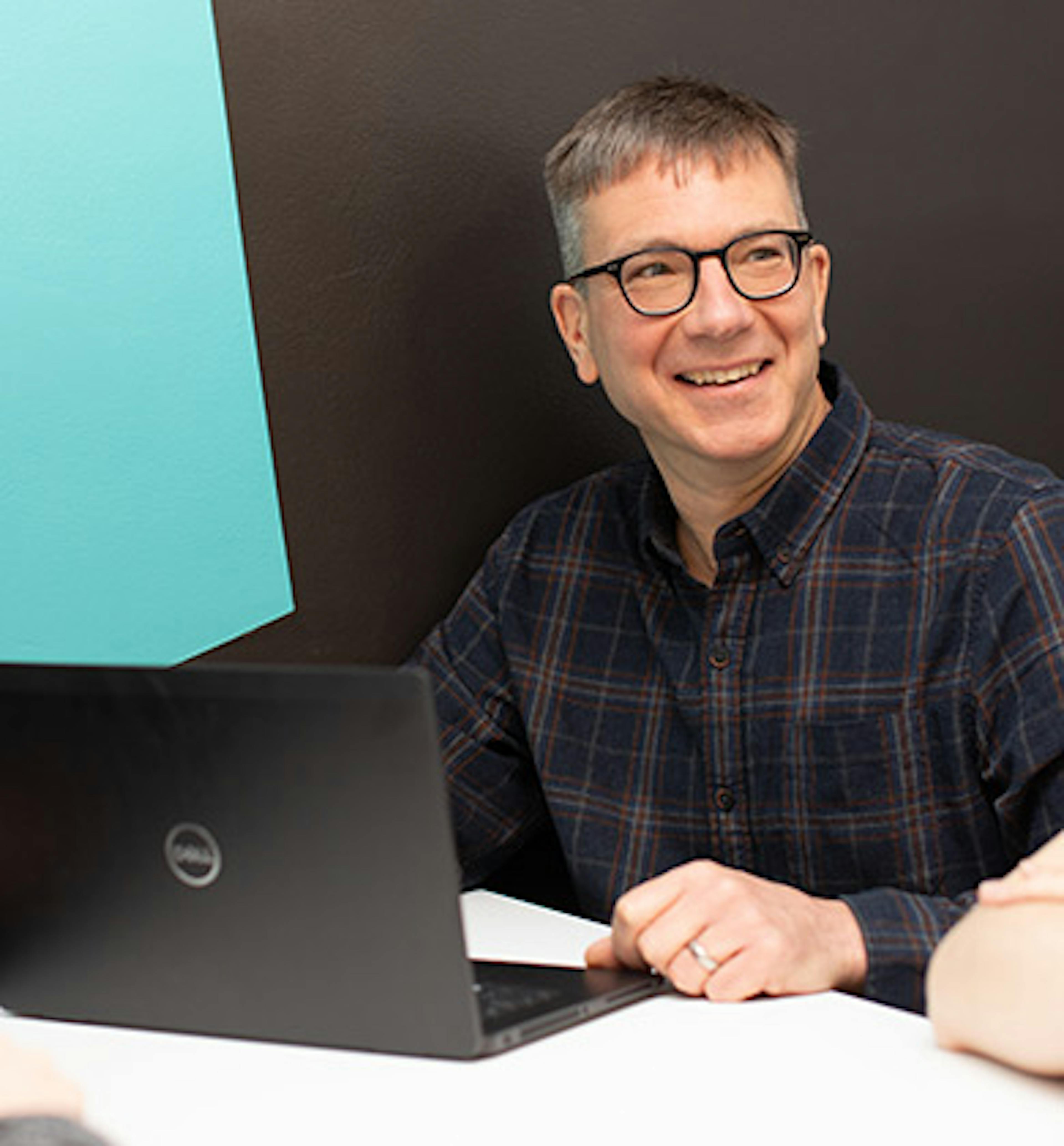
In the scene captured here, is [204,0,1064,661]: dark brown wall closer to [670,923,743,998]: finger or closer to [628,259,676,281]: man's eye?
[628,259,676,281]: man's eye

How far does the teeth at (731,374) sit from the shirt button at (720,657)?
0.93 ft

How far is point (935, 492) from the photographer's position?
1756 mm

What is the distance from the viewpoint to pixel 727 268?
1823mm

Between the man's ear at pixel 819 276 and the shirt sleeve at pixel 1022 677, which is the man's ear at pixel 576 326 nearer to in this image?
the man's ear at pixel 819 276

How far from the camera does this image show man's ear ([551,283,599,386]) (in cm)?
200

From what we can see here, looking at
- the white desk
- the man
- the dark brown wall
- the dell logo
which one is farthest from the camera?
the dark brown wall

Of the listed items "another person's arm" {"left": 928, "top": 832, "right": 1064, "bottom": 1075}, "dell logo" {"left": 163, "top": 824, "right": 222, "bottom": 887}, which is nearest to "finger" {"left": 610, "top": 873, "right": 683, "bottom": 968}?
"another person's arm" {"left": 928, "top": 832, "right": 1064, "bottom": 1075}

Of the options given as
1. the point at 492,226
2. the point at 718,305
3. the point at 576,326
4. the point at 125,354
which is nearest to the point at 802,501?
the point at 718,305

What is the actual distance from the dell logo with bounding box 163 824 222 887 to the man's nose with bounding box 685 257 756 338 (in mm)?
890

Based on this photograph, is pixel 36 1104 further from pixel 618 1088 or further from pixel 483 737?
pixel 483 737

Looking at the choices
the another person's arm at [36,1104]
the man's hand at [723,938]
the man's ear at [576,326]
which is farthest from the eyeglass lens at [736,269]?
the another person's arm at [36,1104]

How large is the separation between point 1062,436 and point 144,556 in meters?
1.59

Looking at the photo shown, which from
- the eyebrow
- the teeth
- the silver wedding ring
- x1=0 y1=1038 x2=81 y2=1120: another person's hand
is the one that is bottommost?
the silver wedding ring

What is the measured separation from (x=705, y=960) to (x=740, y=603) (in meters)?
0.60
